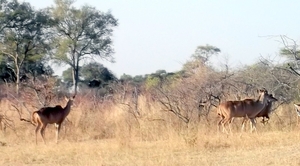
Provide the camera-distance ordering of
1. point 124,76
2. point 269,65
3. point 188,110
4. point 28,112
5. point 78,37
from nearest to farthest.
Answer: point 269,65 → point 188,110 → point 28,112 → point 78,37 → point 124,76

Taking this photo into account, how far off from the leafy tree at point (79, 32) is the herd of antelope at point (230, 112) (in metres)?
25.9

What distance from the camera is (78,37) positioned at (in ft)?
148

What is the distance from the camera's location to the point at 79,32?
45.4m

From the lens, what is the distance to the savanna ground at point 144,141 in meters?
12.8

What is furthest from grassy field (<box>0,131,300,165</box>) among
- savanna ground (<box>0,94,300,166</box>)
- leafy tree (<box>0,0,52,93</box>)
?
leafy tree (<box>0,0,52,93</box>)

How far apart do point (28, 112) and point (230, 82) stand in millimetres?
7159

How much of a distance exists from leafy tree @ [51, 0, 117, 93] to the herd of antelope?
84.8 feet

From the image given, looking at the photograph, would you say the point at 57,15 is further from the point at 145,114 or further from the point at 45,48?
the point at 145,114

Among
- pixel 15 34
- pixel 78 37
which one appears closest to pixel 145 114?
pixel 15 34

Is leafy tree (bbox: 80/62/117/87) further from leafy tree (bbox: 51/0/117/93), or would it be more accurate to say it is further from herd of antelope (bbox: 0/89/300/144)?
herd of antelope (bbox: 0/89/300/144)

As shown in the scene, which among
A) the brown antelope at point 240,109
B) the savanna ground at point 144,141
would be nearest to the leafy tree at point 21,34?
the savanna ground at point 144,141

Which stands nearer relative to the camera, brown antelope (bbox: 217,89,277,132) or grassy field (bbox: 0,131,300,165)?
grassy field (bbox: 0,131,300,165)

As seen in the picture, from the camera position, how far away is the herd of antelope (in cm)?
1762

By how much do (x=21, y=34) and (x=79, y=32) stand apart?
6.27 meters
